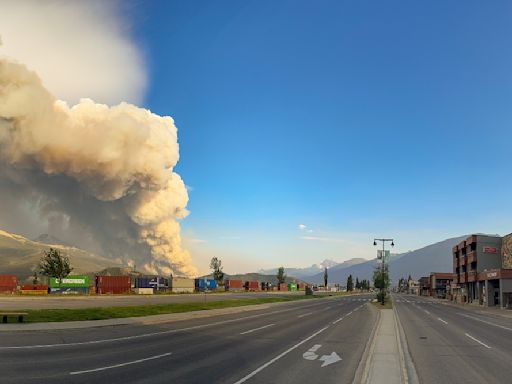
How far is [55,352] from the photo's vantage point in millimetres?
16234

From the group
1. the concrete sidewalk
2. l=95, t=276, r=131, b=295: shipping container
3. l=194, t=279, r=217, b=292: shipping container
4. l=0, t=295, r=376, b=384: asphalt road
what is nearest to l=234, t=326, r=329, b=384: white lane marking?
l=0, t=295, r=376, b=384: asphalt road

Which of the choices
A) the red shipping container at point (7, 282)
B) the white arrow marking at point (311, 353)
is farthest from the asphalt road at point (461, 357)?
the red shipping container at point (7, 282)

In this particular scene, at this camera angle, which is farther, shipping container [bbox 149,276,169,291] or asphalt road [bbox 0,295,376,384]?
shipping container [bbox 149,276,169,291]

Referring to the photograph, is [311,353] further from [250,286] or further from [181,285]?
[250,286]

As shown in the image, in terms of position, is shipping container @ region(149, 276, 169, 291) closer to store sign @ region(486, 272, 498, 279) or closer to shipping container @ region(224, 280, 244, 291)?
shipping container @ region(224, 280, 244, 291)

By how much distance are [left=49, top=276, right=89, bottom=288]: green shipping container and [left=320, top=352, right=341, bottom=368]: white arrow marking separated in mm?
84202

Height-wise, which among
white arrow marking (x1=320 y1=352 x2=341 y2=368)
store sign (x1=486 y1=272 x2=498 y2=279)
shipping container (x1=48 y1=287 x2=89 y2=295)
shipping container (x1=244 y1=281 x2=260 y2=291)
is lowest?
shipping container (x1=244 y1=281 x2=260 y2=291)

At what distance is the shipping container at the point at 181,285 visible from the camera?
11712cm

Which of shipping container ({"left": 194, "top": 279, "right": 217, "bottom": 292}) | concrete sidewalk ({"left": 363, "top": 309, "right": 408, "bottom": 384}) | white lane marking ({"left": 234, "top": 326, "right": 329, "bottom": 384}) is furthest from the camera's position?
shipping container ({"left": 194, "top": 279, "right": 217, "bottom": 292})

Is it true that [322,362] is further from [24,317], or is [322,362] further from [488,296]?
[488,296]

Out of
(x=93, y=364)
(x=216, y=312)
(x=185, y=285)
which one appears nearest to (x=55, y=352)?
(x=93, y=364)

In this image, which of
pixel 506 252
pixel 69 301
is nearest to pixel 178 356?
pixel 69 301

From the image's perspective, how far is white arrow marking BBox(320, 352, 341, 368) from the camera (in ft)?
50.2

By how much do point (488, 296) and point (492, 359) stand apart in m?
69.9
